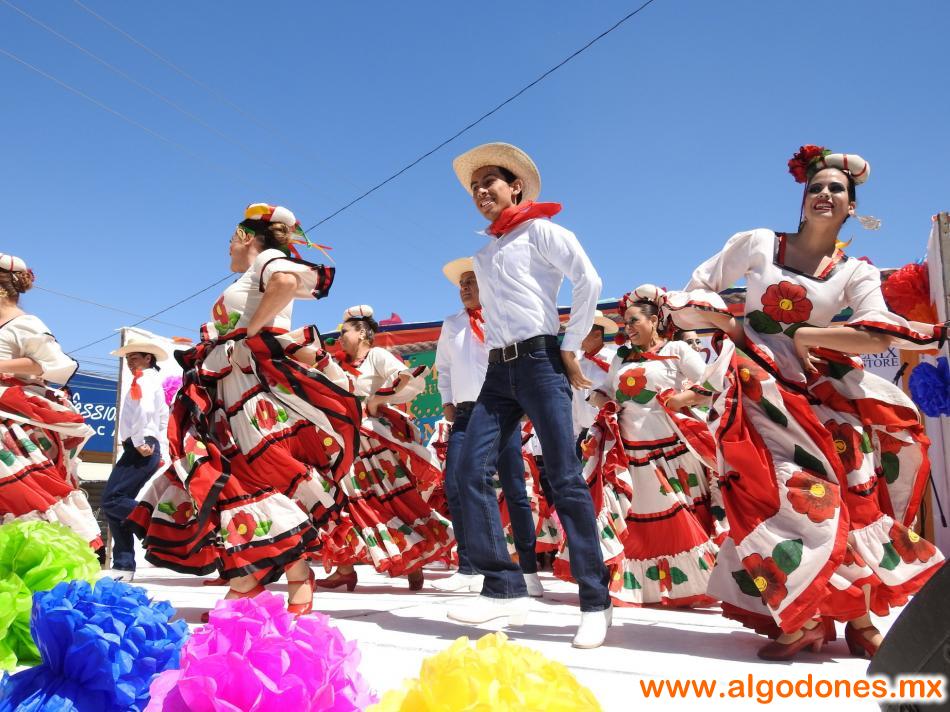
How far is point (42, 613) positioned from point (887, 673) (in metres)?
1.02

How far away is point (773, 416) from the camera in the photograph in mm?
2555

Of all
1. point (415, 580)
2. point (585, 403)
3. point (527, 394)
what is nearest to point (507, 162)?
point (527, 394)

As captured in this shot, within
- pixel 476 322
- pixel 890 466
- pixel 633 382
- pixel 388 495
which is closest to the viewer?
pixel 890 466

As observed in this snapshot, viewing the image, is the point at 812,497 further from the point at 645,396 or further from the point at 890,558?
the point at 645,396

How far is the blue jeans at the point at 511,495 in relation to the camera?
3701 mm

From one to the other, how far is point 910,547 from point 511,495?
1.84m

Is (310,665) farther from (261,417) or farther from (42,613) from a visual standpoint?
(261,417)

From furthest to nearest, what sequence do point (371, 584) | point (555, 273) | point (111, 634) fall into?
1. point (371, 584)
2. point (555, 273)
3. point (111, 634)

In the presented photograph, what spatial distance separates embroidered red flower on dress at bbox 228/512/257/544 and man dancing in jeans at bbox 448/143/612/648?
86 centimetres

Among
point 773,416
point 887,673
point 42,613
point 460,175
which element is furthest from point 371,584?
point 887,673

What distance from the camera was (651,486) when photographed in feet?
13.2

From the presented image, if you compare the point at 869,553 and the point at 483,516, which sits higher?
the point at 483,516

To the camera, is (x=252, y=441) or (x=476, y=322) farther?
(x=476, y=322)

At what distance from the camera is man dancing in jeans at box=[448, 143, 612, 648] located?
2791mm
